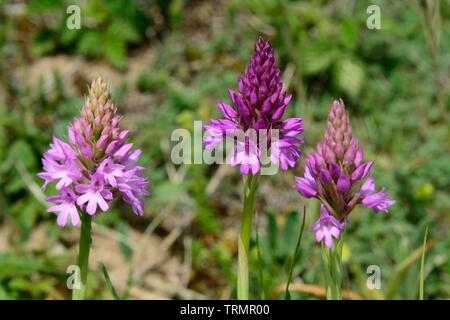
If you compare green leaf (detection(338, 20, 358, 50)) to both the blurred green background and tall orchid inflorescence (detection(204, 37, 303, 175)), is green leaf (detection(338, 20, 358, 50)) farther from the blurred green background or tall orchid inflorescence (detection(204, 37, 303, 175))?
tall orchid inflorescence (detection(204, 37, 303, 175))

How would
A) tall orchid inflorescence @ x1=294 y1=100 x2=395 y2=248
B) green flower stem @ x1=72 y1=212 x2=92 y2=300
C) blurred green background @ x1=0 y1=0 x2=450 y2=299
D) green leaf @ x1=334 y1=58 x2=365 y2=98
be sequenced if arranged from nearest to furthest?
tall orchid inflorescence @ x1=294 y1=100 x2=395 y2=248
green flower stem @ x1=72 y1=212 x2=92 y2=300
blurred green background @ x1=0 y1=0 x2=450 y2=299
green leaf @ x1=334 y1=58 x2=365 y2=98

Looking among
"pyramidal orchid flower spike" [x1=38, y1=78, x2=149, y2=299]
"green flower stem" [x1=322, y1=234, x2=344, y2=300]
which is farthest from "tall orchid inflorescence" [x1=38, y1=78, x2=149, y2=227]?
"green flower stem" [x1=322, y1=234, x2=344, y2=300]

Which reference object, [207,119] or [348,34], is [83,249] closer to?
[207,119]

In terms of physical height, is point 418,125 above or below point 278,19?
below

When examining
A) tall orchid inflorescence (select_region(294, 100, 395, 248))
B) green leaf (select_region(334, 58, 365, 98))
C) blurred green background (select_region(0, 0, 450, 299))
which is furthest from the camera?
green leaf (select_region(334, 58, 365, 98))

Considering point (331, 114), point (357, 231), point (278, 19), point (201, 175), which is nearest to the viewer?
point (331, 114)
